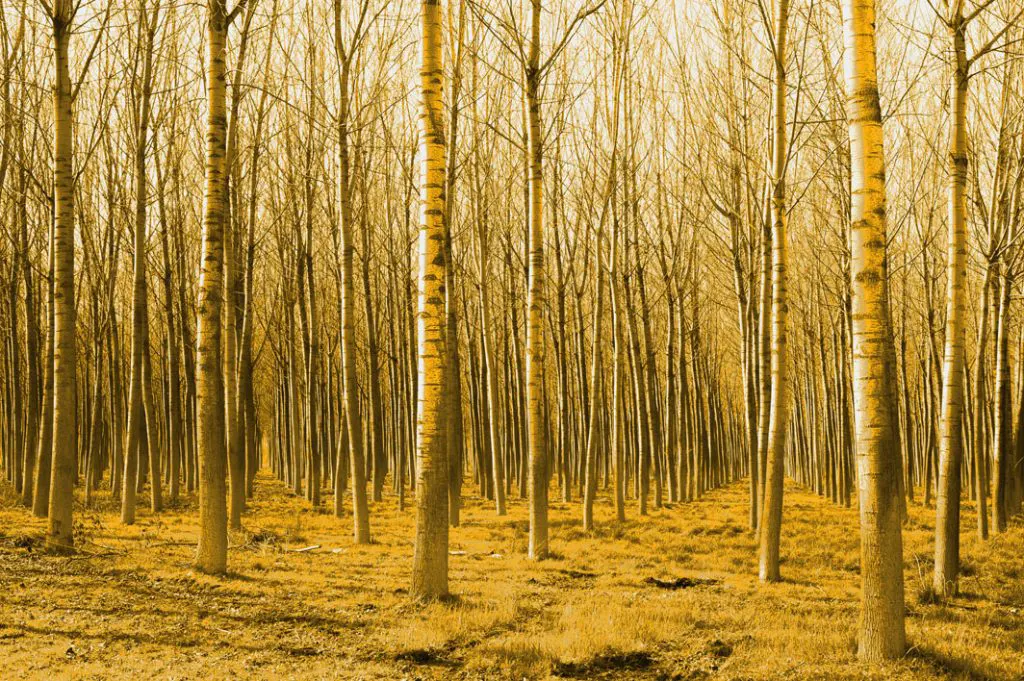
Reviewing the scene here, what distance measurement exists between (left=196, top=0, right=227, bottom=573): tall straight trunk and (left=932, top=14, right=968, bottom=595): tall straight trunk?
6.53 metres

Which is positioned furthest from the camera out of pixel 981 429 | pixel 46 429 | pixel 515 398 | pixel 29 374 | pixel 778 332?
pixel 515 398

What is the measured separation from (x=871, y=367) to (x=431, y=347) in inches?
128

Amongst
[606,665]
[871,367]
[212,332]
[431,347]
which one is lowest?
[606,665]

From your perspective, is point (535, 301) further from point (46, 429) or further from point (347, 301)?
point (46, 429)

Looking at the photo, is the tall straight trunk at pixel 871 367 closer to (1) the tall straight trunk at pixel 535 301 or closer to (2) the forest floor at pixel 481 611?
(2) the forest floor at pixel 481 611

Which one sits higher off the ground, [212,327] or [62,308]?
[62,308]

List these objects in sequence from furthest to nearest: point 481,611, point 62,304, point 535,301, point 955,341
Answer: point 535,301
point 62,304
point 955,341
point 481,611

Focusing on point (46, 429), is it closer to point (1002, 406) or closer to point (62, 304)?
point (62, 304)

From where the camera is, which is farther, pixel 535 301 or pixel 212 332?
pixel 535 301

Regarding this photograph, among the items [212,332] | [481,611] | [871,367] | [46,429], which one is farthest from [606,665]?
[46,429]

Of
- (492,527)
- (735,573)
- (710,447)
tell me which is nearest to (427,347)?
(735,573)

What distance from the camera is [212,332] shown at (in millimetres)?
7141

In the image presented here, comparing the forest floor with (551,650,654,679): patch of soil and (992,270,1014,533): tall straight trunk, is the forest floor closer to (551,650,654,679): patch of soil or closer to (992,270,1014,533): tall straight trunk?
(551,650,654,679): patch of soil

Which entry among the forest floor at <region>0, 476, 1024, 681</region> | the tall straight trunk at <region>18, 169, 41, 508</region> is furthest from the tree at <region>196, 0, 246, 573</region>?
the tall straight trunk at <region>18, 169, 41, 508</region>
